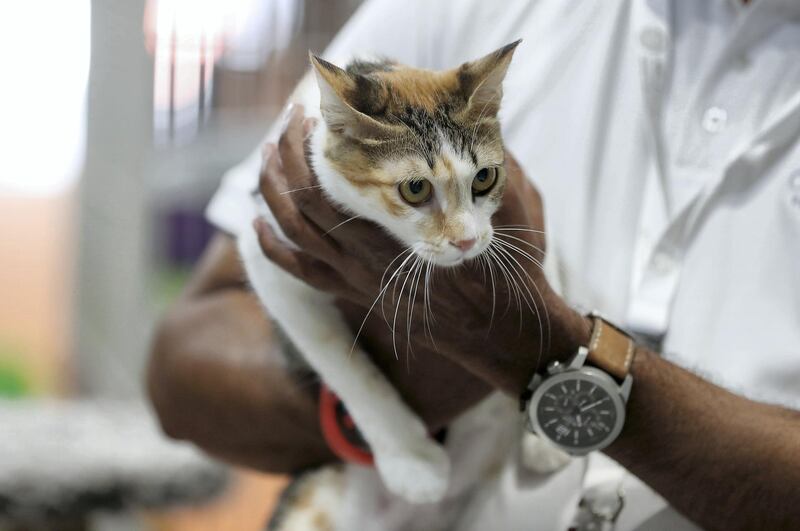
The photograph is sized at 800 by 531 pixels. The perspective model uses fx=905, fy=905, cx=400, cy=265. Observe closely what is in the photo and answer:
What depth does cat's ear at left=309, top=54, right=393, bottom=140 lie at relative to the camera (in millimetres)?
764

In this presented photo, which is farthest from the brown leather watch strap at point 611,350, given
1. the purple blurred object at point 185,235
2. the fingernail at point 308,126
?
the purple blurred object at point 185,235

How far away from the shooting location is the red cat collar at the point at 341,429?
1070 mm

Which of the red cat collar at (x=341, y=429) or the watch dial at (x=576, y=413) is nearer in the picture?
the watch dial at (x=576, y=413)

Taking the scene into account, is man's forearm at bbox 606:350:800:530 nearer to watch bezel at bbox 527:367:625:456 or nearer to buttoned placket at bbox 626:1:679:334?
watch bezel at bbox 527:367:625:456

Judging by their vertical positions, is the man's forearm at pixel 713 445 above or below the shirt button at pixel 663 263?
below

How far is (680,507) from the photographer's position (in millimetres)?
927

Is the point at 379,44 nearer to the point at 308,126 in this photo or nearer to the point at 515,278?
the point at 308,126

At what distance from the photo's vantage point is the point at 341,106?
0.79 m

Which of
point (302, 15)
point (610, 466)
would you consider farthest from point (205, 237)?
point (610, 466)

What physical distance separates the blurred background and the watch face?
833 millimetres

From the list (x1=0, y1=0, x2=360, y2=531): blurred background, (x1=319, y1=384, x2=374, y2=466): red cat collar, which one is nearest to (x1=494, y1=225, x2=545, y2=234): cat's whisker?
(x1=319, y1=384, x2=374, y2=466): red cat collar

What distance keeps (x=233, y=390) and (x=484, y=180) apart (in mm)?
531

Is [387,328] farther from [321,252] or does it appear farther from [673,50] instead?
[673,50]

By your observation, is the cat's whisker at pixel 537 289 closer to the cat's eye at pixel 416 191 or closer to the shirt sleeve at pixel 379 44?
the cat's eye at pixel 416 191
